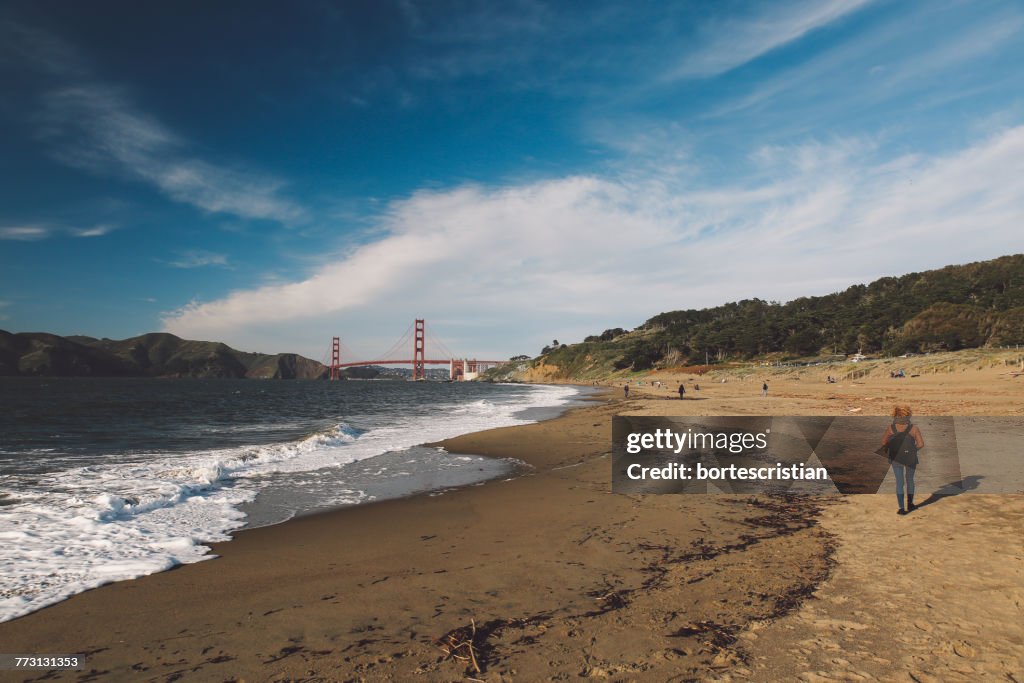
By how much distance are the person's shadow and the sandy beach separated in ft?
0.42

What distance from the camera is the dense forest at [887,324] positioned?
54.0 meters

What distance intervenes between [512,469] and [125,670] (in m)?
9.55

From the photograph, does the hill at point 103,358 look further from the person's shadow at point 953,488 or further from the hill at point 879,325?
the person's shadow at point 953,488

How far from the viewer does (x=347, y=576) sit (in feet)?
18.9

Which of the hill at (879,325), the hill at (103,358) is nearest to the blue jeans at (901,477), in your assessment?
the hill at (879,325)

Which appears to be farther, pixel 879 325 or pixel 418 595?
pixel 879 325

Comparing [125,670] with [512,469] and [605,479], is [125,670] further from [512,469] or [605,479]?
[512,469]

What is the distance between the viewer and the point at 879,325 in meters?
66.0

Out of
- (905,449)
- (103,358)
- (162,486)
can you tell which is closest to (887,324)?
(905,449)

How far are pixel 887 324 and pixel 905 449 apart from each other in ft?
240

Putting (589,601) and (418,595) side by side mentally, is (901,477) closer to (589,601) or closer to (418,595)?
(589,601)

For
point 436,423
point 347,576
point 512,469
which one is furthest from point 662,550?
point 436,423

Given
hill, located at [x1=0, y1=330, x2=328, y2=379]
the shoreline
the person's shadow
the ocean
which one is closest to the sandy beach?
the shoreline

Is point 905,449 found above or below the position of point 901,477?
above
